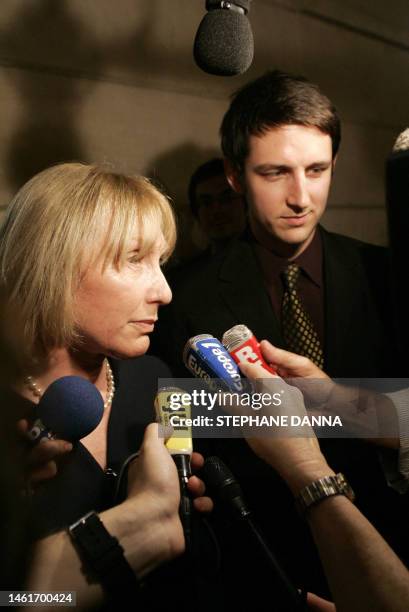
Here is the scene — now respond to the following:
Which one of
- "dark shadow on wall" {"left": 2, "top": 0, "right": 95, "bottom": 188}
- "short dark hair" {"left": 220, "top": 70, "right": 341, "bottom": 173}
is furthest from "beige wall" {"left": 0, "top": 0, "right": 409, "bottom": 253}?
"short dark hair" {"left": 220, "top": 70, "right": 341, "bottom": 173}

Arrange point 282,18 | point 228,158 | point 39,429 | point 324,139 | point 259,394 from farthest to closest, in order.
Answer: point 282,18, point 228,158, point 324,139, point 259,394, point 39,429

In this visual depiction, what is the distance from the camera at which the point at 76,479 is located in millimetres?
953

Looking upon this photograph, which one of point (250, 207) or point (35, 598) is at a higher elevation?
point (250, 207)

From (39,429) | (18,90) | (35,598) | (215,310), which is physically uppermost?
(18,90)

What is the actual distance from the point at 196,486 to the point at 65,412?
0.28m

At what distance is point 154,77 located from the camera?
155 cm

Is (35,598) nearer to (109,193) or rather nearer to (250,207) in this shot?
(109,193)

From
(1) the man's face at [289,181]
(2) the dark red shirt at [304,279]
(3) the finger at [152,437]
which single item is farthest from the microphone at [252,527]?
(1) the man's face at [289,181]

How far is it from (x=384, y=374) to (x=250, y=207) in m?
0.49

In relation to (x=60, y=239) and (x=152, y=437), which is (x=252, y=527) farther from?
(x=60, y=239)

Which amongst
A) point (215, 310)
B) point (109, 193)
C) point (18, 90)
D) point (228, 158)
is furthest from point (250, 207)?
point (18, 90)

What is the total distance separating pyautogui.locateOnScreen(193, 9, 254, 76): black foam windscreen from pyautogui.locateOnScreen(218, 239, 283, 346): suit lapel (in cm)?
45

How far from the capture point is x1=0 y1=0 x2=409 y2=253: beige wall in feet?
4.38

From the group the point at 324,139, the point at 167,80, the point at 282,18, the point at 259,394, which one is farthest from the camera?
the point at 282,18
